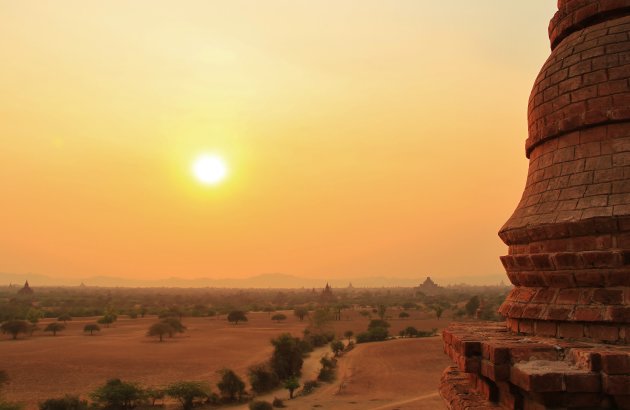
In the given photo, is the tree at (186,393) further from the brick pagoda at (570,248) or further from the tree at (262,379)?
the brick pagoda at (570,248)

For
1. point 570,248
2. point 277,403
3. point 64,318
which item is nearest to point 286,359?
point 277,403

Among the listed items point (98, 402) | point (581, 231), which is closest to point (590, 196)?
point (581, 231)

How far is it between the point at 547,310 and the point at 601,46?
268 centimetres

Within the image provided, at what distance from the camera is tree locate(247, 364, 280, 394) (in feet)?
90.7

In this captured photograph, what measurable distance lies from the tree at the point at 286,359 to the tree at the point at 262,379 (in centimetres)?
109

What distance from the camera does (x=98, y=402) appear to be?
76.1ft

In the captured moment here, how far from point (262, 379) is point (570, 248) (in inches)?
1033

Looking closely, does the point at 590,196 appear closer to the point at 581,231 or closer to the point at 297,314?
the point at 581,231

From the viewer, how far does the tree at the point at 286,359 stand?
3070cm

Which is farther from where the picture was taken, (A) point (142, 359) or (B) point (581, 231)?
(A) point (142, 359)

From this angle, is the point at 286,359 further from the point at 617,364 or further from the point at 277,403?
the point at 617,364

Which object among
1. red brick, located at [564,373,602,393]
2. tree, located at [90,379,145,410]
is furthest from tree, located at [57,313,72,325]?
red brick, located at [564,373,602,393]

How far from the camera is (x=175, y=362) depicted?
34719 mm

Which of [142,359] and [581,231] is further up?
[581,231]
